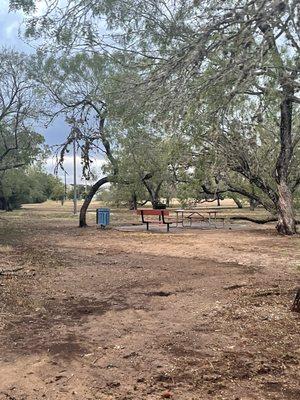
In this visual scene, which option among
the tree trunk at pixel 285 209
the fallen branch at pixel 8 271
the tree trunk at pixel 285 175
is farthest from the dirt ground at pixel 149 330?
the tree trunk at pixel 285 209

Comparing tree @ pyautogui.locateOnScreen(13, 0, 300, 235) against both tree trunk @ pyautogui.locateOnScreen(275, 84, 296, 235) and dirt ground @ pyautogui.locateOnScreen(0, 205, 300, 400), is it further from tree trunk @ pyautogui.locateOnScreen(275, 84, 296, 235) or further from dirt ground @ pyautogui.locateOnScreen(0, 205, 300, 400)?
tree trunk @ pyautogui.locateOnScreen(275, 84, 296, 235)

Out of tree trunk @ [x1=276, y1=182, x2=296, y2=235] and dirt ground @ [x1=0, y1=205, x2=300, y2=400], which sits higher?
tree trunk @ [x1=276, y1=182, x2=296, y2=235]

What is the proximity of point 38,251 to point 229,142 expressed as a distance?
9.07m

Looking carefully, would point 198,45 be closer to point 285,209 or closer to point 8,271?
point 8,271

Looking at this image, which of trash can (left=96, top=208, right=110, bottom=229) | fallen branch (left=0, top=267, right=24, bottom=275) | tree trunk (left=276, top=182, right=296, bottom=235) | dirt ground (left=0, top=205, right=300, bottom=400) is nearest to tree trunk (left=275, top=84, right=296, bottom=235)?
tree trunk (left=276, top=182, right=296, bottom=235)

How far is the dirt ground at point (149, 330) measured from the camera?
3555mm

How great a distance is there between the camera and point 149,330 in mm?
4996

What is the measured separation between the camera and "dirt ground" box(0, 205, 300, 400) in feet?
11.7

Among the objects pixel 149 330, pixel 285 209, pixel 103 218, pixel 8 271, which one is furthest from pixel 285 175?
pixel 149 330

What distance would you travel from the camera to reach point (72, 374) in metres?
3.77

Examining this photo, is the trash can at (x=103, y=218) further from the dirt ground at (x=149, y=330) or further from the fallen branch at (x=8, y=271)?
the fallen branch at (x=8, y=271)

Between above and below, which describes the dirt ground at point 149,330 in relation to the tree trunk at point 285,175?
below

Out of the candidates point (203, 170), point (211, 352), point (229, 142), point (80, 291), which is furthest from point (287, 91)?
point (203, 170)

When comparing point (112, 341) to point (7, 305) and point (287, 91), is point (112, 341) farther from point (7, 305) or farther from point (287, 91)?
point (287, 91)
